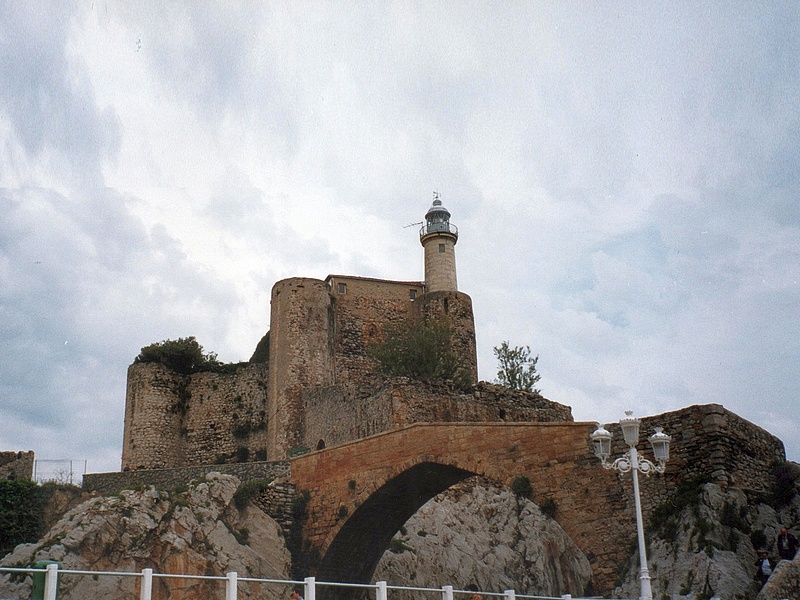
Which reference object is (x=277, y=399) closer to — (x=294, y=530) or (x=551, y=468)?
(x=294, y=530)

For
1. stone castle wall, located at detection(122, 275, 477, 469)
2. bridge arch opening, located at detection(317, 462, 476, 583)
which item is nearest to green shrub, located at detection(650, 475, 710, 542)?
bridge arch opening, located at detection(317, 462, 476, 583)

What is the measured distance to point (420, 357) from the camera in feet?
107

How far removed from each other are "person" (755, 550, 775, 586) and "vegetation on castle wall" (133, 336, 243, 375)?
949 inches

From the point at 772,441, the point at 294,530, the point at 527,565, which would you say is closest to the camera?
the point at 772,441

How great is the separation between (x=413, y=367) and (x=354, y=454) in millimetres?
7693

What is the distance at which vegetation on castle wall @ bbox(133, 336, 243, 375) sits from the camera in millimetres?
37969

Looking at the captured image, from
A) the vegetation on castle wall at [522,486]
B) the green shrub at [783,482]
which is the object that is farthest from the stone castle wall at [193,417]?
the green shrub at [783,482]

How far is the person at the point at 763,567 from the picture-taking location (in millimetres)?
17547

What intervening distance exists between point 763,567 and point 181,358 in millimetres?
26189

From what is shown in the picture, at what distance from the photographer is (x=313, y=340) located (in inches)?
1378

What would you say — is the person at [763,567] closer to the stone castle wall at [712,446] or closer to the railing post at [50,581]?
the stone castle wall at [712,446]

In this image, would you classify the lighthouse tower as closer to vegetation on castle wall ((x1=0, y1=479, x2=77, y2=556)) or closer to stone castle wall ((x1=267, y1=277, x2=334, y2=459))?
stone castle wall ((x1=267, y1=277, x2=334, y2=459))

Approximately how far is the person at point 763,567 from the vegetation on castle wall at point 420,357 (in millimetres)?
14131

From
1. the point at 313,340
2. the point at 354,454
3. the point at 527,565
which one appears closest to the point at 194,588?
the point at 354,454
